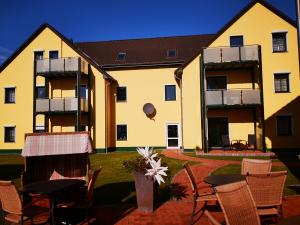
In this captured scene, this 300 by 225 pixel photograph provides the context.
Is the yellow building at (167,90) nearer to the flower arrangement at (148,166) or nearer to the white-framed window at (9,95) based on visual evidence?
the white-framed window at (9,95)

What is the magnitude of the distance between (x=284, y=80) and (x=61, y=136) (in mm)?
17947

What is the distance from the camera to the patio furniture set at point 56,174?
5.14 m

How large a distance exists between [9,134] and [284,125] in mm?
21860

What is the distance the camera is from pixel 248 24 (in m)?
20.0

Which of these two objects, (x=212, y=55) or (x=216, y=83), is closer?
(x=212, y=55)

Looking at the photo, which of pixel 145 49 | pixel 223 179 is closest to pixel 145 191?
pixel 223 179

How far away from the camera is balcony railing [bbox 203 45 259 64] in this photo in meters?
18.5

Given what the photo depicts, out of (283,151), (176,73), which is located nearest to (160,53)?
(176,73)

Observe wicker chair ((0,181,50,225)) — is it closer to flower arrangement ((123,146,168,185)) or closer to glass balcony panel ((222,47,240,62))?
flower arrangement ((123,146,168,185))

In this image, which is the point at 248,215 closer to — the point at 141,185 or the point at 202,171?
the point at 141,185

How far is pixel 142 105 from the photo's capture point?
73.9ft

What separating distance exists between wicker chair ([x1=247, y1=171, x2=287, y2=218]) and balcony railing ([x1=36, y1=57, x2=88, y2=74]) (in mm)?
18538

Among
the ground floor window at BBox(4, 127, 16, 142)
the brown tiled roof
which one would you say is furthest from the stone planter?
the ground floor window at BBox(4, 127, 16, 142)

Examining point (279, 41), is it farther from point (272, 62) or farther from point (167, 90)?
point (167, 90)
